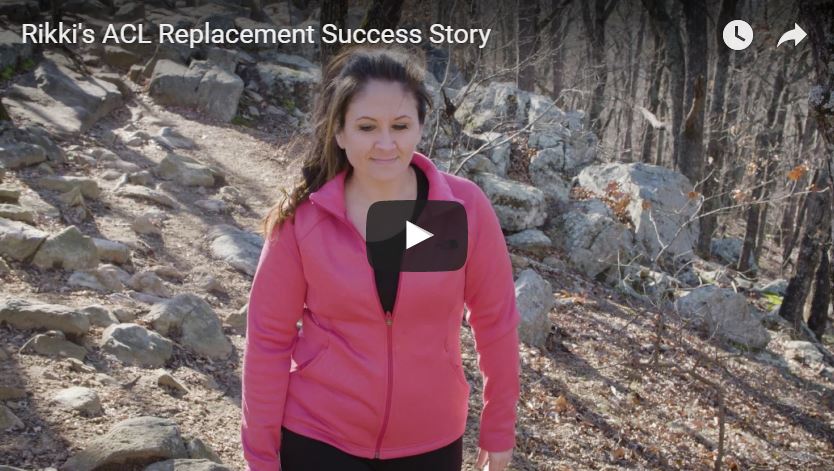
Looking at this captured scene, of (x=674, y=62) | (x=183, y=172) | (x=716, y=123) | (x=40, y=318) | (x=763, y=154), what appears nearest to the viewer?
(x=40, y=318)

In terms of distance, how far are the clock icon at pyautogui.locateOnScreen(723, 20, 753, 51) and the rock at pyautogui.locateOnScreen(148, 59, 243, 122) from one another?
874 centimetres

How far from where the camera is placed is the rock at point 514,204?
10.8m

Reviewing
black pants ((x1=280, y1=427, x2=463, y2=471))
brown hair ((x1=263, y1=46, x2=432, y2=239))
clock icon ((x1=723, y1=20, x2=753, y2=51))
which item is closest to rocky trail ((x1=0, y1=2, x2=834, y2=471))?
brown hair ((x1=263, y1=46, x2=432, y2=239))

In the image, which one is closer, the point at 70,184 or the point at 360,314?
the point at 360,314

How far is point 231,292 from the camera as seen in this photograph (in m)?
6.36

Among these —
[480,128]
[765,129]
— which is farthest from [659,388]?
[765,129]

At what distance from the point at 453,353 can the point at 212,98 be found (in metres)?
11.2

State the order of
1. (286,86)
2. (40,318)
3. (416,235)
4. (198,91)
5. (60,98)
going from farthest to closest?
(286,86) < (198,91) < (60,98) < (40,318) < (416,235)

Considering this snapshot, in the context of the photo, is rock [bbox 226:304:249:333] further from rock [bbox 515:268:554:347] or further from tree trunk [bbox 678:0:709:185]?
tree trunk [bbox 678:0:709:185]

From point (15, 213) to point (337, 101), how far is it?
16.1ft

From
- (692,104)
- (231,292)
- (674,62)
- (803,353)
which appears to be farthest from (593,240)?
(231,292)

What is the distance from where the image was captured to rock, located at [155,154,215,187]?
893cm

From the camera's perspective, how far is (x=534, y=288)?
286 inches

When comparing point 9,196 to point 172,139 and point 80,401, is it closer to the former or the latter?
point 80,401
